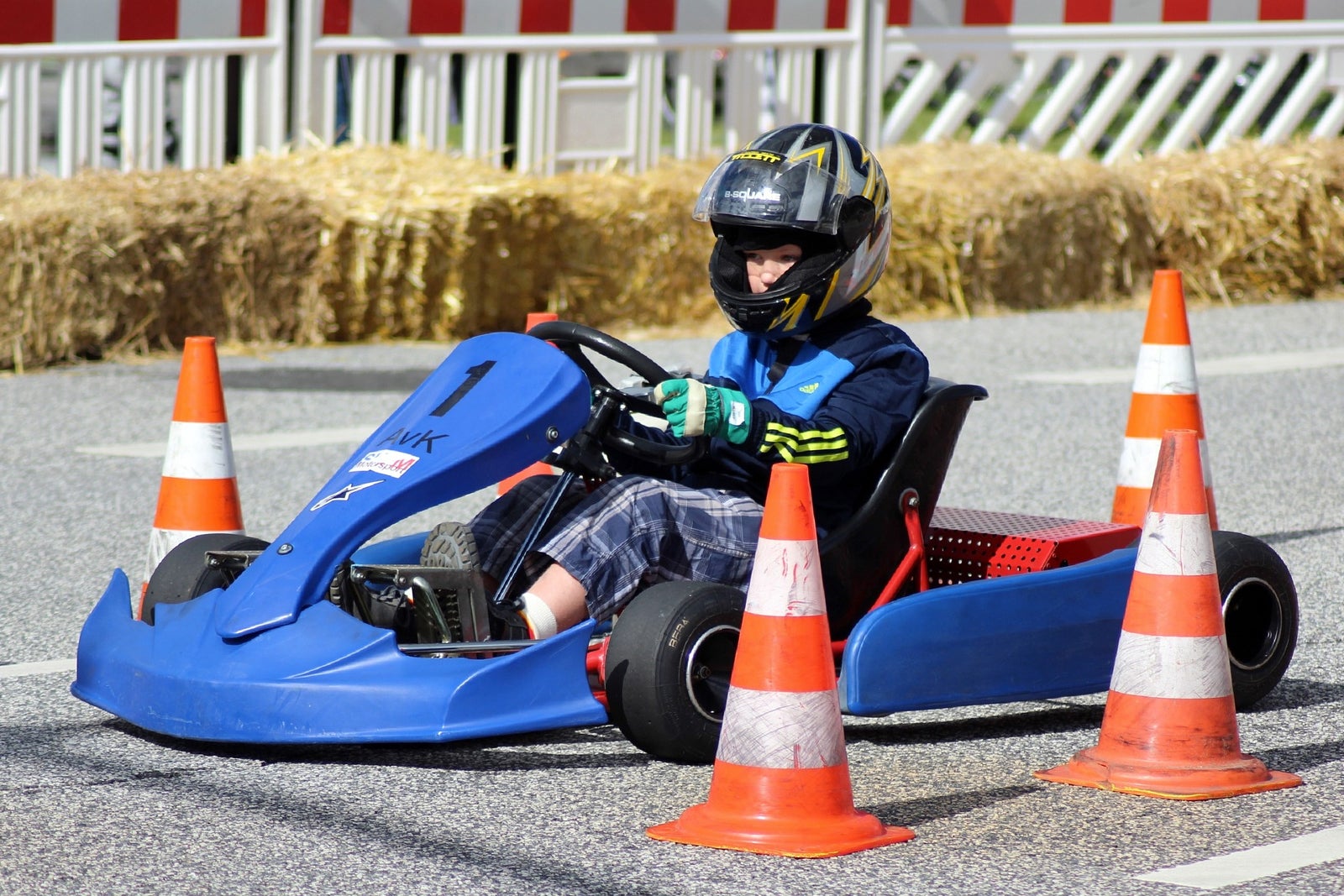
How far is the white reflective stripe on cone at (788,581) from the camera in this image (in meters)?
3.30

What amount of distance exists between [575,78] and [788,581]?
32.7ft

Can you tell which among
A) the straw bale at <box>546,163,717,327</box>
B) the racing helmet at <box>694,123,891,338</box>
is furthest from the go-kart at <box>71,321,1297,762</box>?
the straw bale at <box>546,163,717,327</box>

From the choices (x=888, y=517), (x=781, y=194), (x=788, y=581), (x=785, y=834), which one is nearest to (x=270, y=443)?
(x=781, y=194)

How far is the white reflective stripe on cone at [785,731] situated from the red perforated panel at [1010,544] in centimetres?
117

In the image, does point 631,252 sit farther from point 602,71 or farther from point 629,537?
point 629,537

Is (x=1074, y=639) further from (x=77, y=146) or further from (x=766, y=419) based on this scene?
(x=77, y=146)

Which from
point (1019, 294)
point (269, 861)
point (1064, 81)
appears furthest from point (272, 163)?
point (269, 861)

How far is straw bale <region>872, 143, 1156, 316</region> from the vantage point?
11859mm

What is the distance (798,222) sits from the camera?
4.17 metres

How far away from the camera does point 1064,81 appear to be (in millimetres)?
14188

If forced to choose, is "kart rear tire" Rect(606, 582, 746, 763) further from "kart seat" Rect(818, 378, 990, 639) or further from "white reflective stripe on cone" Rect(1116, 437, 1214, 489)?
"white reflective stripe on cone" Rect(1116, 437, 1214, 489)

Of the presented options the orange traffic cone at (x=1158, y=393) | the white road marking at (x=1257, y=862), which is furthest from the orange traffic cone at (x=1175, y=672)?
the orange traffic cone at (x=1158, y=393)

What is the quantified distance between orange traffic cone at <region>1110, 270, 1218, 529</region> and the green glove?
63.4 inches

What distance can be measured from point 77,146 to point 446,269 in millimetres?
2125
